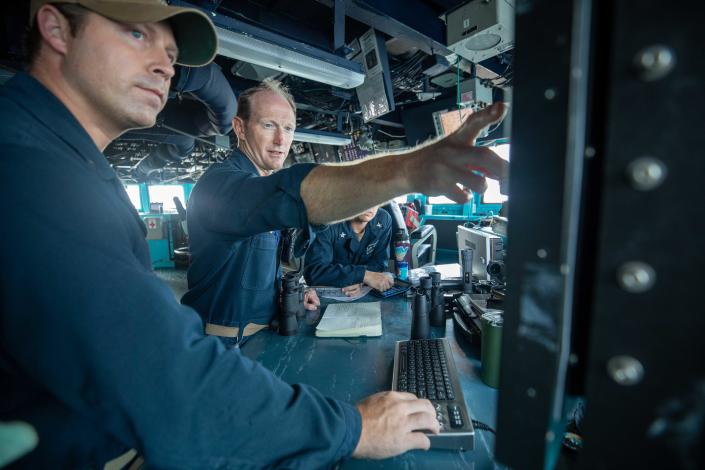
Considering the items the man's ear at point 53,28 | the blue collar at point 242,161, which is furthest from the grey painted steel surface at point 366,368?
the man's ear at point 53,28

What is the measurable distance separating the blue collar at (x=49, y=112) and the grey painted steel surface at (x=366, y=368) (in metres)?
0.77

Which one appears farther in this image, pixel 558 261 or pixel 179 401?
pixel 179 401

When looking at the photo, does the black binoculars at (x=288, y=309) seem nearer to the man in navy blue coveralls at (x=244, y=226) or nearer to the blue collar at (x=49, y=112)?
the man in navy blue coveralls at (x=244, y=226)

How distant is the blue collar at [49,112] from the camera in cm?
55

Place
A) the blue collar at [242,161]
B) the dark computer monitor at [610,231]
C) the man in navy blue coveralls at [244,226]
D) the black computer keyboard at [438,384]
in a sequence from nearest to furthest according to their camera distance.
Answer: the dark computer monitor at [610,231], the black computer keyboard at [438,384], the man in navy blue coveralls at [244,226], the blue collar at [242,161]

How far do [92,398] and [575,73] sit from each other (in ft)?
2.35

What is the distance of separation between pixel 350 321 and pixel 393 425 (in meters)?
0.70

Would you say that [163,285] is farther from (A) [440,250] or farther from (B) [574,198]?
(A) [440,250]

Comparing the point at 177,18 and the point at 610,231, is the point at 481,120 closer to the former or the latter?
the point at 610,231

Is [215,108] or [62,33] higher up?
[215,108]

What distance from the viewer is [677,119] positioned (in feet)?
0.85

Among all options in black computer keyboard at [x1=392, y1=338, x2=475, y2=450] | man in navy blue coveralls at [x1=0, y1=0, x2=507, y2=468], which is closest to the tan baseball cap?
man in navy blue coveralls at [x1=0, y1=0, x2=507, y2=468]

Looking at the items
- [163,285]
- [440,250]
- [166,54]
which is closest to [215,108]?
[166,54]

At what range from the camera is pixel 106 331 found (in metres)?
0.43
